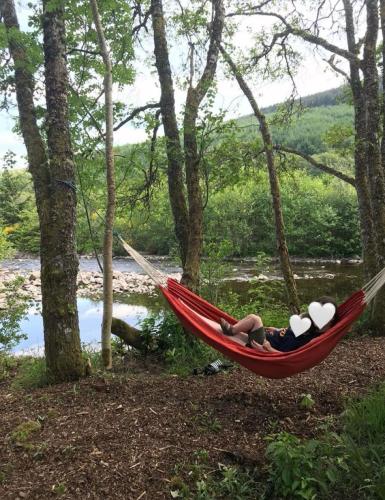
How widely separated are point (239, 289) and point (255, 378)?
19.2 feet

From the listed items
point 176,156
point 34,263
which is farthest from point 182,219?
point 34,263

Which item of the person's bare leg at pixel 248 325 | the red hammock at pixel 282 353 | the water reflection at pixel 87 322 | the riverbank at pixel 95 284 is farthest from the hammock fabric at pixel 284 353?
the riverbank at pixel 95 284

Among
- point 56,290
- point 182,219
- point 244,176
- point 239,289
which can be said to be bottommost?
point 239,289

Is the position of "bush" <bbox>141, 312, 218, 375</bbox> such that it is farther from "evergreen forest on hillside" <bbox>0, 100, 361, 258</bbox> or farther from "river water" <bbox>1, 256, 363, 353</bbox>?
"evergreen forest on hillside" <bbox>0, 100, 361, 258</bbox>

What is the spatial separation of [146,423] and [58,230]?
1.23 metres

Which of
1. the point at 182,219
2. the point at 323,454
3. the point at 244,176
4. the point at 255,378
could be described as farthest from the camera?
the point at 244,176

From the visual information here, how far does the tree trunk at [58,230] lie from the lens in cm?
271

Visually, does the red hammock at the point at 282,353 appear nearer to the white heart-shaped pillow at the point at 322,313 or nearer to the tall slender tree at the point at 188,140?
the white heart-shaped pillow at the point at 322,313

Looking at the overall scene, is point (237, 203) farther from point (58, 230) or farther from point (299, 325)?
point (58, 230)

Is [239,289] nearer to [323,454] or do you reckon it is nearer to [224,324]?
[224,324]

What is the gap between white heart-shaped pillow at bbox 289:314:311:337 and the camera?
107 inches

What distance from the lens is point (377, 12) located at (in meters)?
3.72

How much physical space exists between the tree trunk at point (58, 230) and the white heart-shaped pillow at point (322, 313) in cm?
145

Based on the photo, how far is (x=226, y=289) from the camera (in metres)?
8.46
